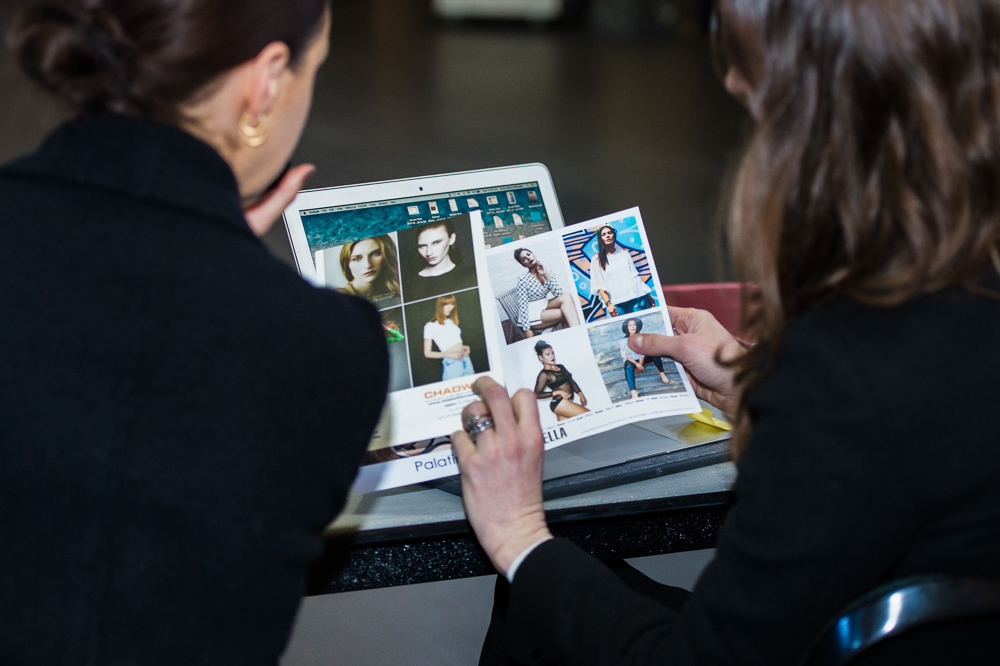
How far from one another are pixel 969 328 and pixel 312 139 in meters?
4.60

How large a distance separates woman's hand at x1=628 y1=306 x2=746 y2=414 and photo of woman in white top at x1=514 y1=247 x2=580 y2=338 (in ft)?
0.27

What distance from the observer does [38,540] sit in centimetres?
56

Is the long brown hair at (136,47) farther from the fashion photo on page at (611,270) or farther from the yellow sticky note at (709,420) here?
the yellow sticky note at (709,420)

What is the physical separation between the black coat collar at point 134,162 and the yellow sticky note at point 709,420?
635 mm

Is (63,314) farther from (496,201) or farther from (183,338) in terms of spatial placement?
(496,201)

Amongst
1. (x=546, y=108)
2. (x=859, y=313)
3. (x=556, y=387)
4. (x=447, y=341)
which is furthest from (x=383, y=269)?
(x=546, y=108)

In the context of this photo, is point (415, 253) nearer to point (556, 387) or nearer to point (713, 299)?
point (556, 387)

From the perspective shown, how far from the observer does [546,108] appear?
19.0 ft

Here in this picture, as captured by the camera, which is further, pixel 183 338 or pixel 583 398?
pixel 583 398

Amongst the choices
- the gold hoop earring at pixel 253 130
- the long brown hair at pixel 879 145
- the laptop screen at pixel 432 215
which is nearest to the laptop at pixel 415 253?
the laptop screen at pixel 432 215

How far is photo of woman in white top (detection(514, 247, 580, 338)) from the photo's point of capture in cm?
94

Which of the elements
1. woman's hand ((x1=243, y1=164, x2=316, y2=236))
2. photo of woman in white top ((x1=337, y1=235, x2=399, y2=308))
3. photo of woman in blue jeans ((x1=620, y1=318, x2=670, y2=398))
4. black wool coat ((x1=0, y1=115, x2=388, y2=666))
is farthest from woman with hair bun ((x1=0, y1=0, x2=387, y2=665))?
photo of woman in blue jeans ((x1=620, y1=318, x2=670, y2=398))

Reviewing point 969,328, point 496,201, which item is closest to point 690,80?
point 496,201

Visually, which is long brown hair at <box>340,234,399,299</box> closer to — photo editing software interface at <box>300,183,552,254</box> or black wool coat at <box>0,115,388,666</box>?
photo editing software interface at <box>300,183,552,254</box>
